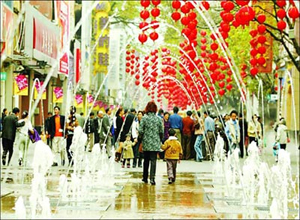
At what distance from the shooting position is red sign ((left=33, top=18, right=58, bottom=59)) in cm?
4003

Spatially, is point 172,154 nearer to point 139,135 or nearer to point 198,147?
point 139,135

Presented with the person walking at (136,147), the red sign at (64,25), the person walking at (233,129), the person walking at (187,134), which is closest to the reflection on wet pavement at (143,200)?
the person walking at (136,147)

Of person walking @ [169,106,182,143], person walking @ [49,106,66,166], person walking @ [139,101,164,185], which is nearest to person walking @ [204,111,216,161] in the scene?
person walking @ [169,106,182,143]

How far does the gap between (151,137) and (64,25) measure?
125 ft

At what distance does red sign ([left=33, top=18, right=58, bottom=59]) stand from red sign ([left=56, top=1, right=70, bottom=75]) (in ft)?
10.3

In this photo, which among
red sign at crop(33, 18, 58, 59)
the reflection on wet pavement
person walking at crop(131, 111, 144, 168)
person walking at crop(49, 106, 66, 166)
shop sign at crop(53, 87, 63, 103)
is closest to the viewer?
the reflection on wet pavement

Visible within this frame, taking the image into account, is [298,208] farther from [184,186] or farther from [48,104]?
[48,104]

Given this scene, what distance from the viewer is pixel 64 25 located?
55781mm

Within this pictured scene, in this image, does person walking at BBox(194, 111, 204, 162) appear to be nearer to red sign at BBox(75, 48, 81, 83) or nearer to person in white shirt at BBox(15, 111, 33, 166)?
person in white shirt at BBox(15, 111, 33, 166)

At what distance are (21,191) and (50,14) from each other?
34394mm

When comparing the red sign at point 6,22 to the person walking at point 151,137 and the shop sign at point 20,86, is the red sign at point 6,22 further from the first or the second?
the person walking at point 151,137

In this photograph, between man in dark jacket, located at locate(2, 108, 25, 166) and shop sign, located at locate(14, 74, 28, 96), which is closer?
man in dark jacket, located at locate(2, 108, 25, 166)

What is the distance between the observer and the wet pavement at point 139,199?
12734mm

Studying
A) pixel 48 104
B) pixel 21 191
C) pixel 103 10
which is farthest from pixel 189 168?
pixel 103 10
